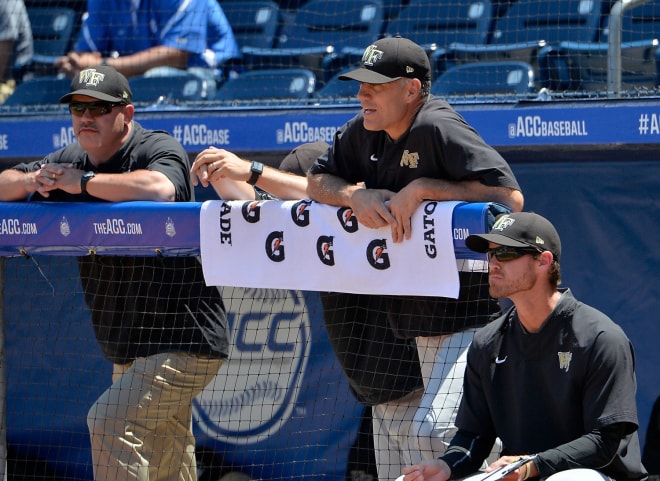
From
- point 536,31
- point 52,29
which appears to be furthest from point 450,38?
point 52,29

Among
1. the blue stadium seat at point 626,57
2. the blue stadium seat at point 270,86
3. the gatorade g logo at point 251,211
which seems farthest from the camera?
the blue stadium seat at point 270,86

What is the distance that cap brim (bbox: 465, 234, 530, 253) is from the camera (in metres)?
3.26

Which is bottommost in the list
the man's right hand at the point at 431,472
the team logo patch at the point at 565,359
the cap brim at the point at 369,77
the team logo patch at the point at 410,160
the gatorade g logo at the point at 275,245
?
the man's right hand at the point at 431,472

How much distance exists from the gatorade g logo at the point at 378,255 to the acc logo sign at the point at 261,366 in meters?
1.78

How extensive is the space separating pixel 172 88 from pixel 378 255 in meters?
3.14

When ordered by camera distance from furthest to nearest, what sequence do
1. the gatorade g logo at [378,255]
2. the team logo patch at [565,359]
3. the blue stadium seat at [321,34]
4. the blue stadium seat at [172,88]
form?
the blue stadium seat at [321,34] → the blue stadium seat at [172,88] → the gatorade g logo at [378,255] → the team logo patch at [565,359]

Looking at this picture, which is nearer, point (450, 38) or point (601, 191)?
point (601, 191)

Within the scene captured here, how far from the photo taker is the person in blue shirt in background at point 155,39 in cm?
679

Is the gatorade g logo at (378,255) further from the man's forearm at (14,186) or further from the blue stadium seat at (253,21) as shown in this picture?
the blue stadium seat at (253,21)

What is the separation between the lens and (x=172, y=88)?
6477mm

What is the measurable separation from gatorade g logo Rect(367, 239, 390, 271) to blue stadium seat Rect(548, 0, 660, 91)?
2.60 m

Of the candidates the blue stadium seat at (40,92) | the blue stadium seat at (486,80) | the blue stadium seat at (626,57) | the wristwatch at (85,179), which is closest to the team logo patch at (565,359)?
the wristwatch at (85,179)

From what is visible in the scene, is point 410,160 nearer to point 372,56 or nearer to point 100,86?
point 372,56

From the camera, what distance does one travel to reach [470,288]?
3773mm
